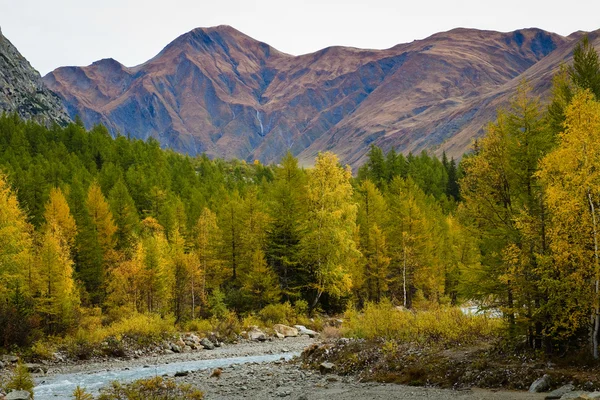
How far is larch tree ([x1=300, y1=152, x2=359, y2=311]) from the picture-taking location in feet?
140

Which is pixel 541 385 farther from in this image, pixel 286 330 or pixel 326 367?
pixel 286 330

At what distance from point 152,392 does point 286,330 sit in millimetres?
23317

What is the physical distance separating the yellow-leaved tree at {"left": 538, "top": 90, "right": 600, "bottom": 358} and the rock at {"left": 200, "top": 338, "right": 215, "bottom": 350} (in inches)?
1013

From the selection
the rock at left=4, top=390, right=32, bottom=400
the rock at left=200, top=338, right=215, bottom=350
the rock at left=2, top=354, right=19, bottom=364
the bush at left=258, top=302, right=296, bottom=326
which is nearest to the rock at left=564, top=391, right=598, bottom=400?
the rock at left=4, top=390, right=32, bottom=400

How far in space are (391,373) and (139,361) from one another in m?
17.7

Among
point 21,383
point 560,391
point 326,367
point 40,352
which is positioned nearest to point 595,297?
point 560,391

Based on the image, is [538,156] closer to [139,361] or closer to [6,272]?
[139,361]

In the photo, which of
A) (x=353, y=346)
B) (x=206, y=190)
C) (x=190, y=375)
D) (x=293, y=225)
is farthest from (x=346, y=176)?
(x=206, y=190)

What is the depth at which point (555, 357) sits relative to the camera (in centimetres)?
1797

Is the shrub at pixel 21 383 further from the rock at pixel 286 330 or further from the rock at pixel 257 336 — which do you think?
the rock at pixel 286 330

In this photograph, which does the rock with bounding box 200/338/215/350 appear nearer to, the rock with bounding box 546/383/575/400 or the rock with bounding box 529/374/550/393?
the rock with bounding box 529/374/550/393

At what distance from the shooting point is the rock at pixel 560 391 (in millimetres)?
14680

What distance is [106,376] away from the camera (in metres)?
25.4

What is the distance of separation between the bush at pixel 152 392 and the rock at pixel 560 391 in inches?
478
